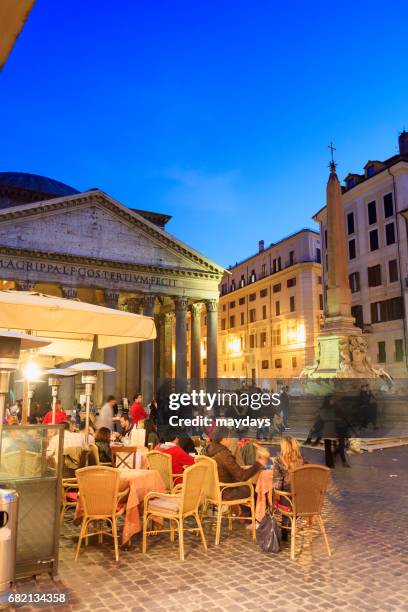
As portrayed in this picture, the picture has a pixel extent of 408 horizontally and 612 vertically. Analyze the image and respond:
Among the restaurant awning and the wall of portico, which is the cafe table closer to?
the restaurant awning

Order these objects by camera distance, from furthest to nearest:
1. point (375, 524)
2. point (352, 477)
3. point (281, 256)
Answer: point (281, 256)
point (352, 477)
point (375, 524)

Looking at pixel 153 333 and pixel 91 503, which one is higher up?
pixel 153 333

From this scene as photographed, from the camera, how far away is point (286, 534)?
5.79 m

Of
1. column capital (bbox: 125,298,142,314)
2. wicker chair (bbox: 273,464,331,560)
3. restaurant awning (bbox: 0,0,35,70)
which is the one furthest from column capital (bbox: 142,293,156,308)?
restaurant awning (bbox: 0,0,35,70)

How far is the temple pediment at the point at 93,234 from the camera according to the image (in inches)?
994

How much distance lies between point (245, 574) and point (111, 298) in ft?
76.8

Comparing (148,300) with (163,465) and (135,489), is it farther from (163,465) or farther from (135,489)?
(135,489)

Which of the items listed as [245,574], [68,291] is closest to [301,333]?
[68,291]

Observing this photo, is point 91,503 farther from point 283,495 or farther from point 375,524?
point 375,524

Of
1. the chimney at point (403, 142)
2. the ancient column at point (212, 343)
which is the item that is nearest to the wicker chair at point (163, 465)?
the ancient column at point (212, 343)

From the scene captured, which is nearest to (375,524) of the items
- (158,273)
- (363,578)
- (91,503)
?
(363,578)

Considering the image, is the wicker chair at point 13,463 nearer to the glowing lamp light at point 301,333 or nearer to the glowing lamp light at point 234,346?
the glowing lamp light at point 301,333

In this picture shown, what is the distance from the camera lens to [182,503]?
5.25 metres

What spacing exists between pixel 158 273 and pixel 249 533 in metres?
23.6
